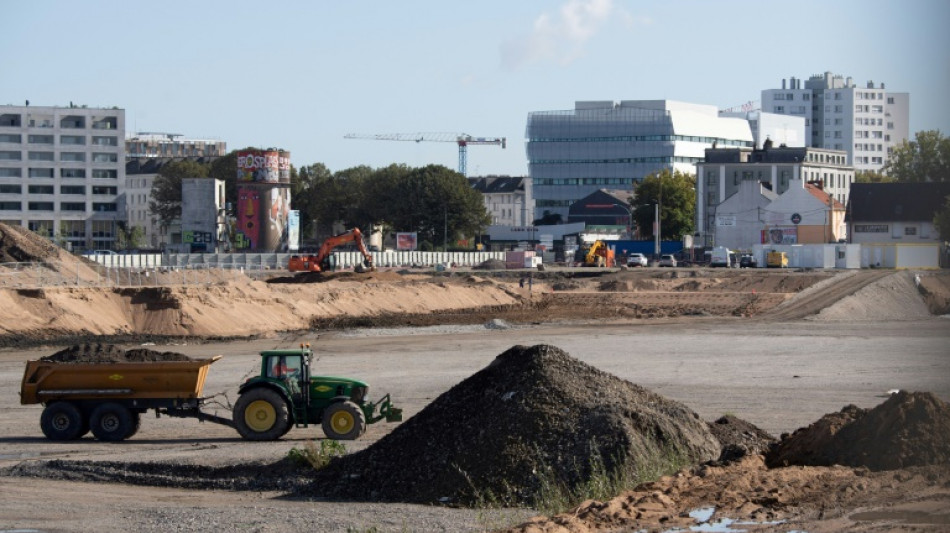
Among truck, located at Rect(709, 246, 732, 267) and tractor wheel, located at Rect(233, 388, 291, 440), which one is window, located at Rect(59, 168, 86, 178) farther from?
tractor wheel, located at Rect(233, 388, 291, 440)

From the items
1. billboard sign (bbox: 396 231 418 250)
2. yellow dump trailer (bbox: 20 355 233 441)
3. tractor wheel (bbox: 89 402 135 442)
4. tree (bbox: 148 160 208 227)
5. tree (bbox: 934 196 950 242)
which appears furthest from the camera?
tree (bbox: 148 160 208 227)

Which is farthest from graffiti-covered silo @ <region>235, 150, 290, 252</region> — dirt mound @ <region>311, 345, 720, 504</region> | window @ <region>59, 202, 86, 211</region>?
dirt mound @ <region>311, 345, 720, 504</region>

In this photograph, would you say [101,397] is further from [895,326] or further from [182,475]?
[895,326]

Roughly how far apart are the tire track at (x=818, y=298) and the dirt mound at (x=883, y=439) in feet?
132

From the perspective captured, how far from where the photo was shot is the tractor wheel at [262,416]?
2483 centimetres

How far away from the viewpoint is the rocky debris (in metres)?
19.3

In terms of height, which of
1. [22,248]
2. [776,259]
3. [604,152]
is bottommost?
[776,259]

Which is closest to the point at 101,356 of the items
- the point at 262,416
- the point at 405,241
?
the point at 262,416

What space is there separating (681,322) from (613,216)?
380 ft

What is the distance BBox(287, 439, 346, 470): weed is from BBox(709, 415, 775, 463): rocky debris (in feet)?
21.3

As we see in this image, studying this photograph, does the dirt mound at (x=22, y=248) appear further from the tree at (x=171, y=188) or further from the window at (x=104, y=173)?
the window at (x=104, y=173)

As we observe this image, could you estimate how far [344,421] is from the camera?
24.3 m

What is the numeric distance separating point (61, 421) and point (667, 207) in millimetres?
130589

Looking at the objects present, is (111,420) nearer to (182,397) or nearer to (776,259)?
(182,397)
